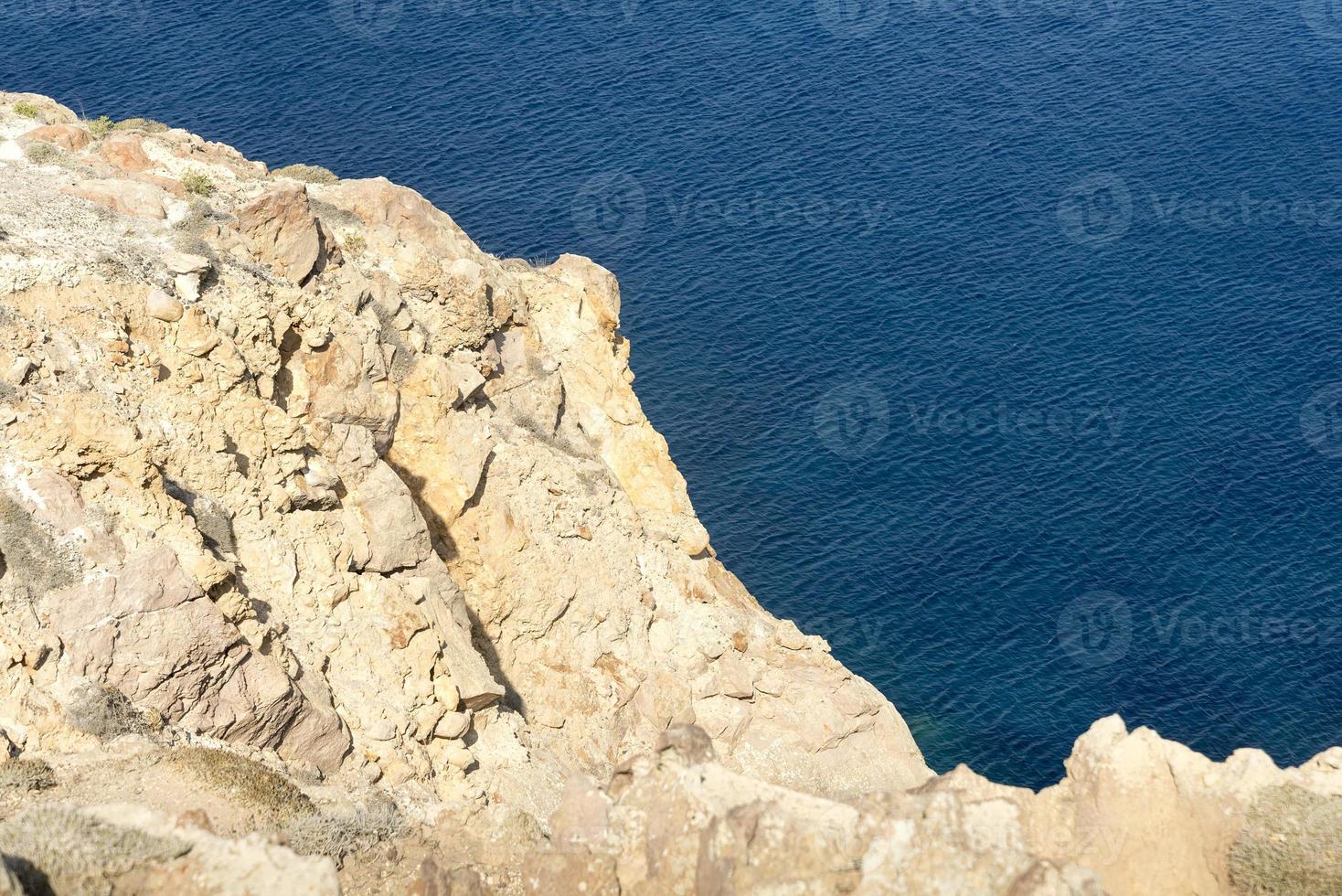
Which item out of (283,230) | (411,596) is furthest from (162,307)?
(411,596)

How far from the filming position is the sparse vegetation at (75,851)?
19625 mm

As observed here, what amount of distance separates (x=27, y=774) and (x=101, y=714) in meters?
2.00

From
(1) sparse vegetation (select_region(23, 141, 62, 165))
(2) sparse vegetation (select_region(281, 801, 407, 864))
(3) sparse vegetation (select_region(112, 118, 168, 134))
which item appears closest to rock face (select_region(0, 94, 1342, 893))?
(1) sparse vegetation (select_region(23, 141, 62, 165))

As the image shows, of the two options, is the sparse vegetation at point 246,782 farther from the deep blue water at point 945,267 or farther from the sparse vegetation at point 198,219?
the deep blue water at point 945,267

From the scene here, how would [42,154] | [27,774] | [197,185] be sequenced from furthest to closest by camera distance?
[42,154] → [197,185] → [27,774]

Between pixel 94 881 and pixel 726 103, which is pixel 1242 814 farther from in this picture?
pixel 726 103

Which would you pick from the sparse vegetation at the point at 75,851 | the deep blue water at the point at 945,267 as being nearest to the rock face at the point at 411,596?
the sparse vegetation at the point at 75,851

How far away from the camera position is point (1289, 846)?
1024 inches

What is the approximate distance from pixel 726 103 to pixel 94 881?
3566 inches

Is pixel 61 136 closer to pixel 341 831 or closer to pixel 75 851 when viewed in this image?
pixel 341 831

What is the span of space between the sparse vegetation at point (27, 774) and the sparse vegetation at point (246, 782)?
88.5 inches

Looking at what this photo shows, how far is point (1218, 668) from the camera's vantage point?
62.1 m

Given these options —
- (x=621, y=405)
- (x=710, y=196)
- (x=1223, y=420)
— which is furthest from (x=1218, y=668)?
(x=710, y=196)

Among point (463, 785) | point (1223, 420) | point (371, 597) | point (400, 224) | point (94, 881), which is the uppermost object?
point (400, 224)
